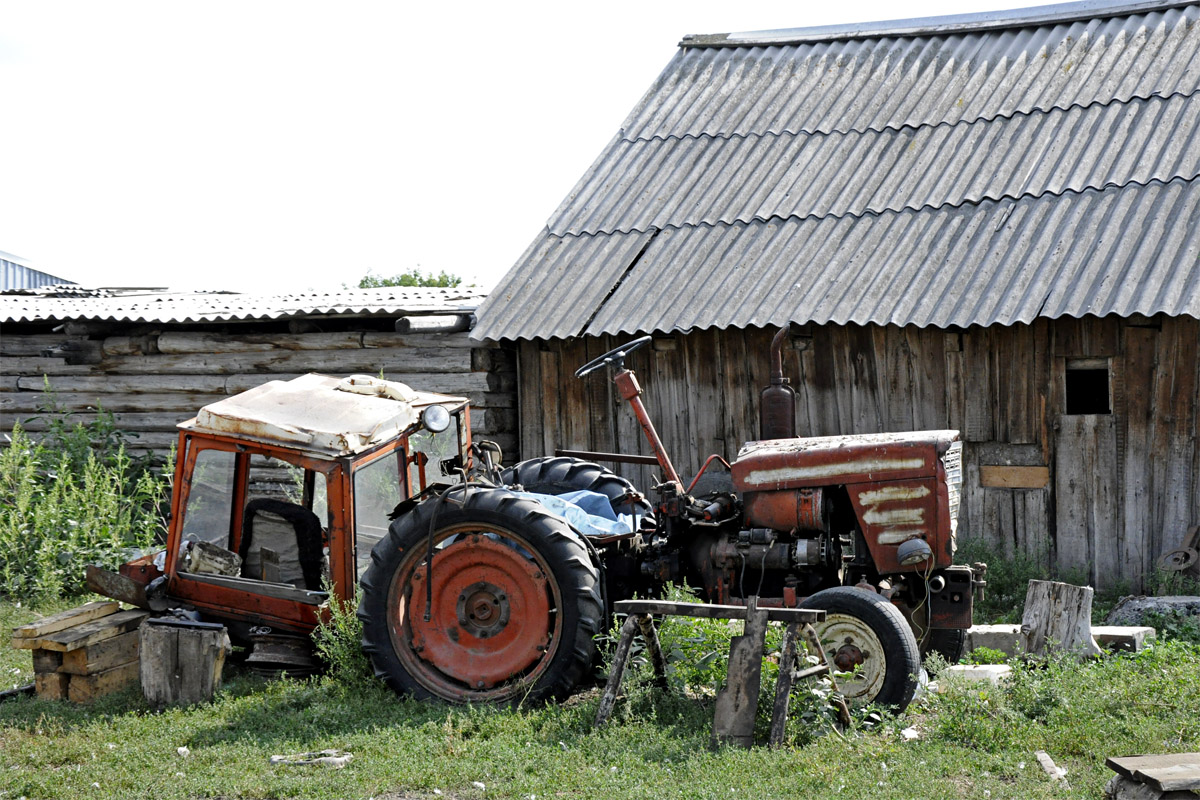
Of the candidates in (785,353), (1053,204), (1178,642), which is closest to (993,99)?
(1053,204)

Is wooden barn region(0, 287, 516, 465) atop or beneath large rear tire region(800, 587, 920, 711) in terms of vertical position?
atop

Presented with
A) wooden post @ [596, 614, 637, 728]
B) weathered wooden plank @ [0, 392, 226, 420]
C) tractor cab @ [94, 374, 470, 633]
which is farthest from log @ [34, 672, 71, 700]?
weathered wooden plank @ [0, 392, 226, 420]

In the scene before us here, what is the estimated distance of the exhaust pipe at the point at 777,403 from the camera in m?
8.66

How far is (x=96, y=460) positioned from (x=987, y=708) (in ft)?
30.4

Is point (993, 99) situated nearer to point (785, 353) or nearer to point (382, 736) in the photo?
point (785, 353)

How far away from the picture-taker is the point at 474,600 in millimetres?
6031

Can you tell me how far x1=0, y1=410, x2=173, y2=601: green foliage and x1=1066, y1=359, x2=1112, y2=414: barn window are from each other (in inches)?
291

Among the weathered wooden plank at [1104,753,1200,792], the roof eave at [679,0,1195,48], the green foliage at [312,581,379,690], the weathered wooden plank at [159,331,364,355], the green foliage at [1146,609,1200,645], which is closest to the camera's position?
the weathered wooden plank at [1104,753,1200,792]

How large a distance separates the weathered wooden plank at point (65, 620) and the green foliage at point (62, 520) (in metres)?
2.08

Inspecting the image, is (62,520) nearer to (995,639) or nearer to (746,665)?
(746,665)

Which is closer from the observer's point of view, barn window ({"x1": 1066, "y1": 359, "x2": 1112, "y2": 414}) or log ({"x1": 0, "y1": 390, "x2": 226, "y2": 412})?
barn window ({"x1": 1066, "y1": 359, "x2": 1112, "y2": 414})

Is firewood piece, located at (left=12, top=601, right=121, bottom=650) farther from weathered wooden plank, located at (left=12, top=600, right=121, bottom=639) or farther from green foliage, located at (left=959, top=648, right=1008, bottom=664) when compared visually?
green foliage, located at (left=959, top=648, right=1008, bottom=664)

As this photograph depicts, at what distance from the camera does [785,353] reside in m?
9.53

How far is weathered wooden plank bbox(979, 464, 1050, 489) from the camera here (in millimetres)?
8680
